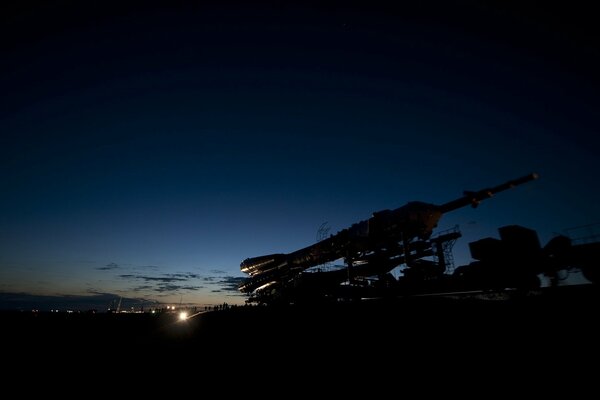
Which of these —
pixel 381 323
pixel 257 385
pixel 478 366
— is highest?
pixel 381 323

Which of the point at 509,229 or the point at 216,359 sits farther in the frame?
the point at 509,229

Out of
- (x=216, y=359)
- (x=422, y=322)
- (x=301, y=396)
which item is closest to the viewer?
(x=301, y=396)

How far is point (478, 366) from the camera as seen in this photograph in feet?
13.0

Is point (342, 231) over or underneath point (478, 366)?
over

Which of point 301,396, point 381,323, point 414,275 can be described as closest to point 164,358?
point 301,396

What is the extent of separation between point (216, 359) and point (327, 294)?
15744mm

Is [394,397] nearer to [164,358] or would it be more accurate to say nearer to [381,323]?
[381,323]

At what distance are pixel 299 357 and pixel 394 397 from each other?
93.2 inches

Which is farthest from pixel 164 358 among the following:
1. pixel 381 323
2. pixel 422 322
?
pixel 422 322

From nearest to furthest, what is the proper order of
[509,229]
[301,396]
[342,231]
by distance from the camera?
[301,396] → [509,229] → [342,231]

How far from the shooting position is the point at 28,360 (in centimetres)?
1209

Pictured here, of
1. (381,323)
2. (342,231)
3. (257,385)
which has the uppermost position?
(342,231)

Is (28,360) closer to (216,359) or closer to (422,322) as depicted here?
(216,359)

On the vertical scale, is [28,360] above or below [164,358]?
below
